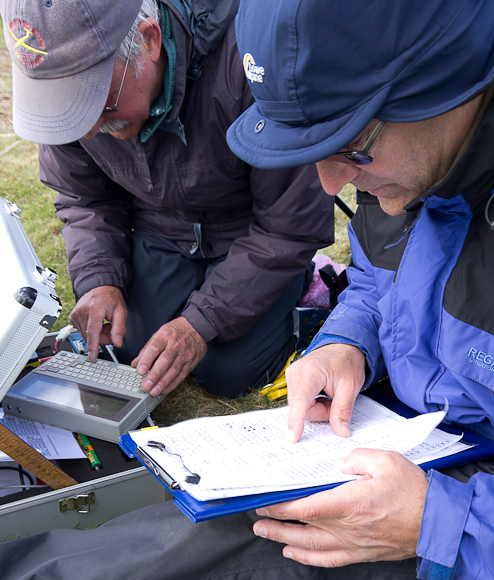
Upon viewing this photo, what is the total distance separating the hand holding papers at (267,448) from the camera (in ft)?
3.33

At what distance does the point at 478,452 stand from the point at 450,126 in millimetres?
701

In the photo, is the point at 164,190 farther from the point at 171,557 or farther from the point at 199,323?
the point at 171,557

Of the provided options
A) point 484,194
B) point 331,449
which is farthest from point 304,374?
point 484,194

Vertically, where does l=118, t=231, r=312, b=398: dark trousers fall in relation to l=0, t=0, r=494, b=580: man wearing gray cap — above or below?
below

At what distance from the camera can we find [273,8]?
34.2 inches

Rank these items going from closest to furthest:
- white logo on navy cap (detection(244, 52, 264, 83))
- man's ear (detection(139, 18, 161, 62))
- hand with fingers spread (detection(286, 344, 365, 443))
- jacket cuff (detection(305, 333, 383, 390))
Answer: white logo on navy cap (detection(244, 52, 264, 83)) → hand with fingers spread (detection(286, 344, 365, 443)) → jacket cuff (detection(305, 333, 383, 390)) → man's ear (detection(139, 18, 161, 62))

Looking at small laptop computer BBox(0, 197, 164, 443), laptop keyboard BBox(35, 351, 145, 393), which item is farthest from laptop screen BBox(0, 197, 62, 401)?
laptop keyboard BBox(35, 351, 145, 393)

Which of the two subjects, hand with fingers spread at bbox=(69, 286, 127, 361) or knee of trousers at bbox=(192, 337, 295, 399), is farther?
knee of trousers at bbox=(192, 337, 295, 399)

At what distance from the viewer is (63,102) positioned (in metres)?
1.62

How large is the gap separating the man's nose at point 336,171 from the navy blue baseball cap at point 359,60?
0.54 ft

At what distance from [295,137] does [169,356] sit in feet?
4.15

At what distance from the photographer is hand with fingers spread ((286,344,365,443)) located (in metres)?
1.26

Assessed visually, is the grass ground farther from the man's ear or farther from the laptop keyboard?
the man's ear

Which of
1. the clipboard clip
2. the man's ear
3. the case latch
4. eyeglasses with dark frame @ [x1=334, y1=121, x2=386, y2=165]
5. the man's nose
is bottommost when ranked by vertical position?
the case latch
